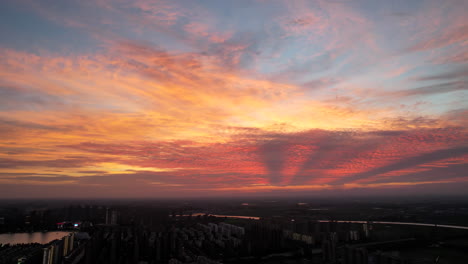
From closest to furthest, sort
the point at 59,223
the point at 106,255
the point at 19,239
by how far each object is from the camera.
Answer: the point at 106,255
the point at 19,239
the point at 59,223

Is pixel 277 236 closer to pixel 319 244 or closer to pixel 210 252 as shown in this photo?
pixel 319 244

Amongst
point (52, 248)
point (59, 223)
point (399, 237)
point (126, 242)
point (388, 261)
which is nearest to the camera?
point (388, 261)

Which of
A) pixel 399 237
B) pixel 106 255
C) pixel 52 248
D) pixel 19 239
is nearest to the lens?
pixel 52 248

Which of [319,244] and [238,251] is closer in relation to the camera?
[238,251]

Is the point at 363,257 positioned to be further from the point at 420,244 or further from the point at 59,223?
the point at 59,223

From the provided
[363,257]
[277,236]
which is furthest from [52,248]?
[363,257]

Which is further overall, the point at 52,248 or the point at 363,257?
the point at 52,248

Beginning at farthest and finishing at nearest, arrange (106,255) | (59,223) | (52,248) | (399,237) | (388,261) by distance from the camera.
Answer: (59,223) → (399,237) → (106,255) → (52,248) → (388,261)

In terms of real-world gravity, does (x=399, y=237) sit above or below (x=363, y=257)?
below

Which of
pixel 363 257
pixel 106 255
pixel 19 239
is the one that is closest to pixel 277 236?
pixel 363 257
